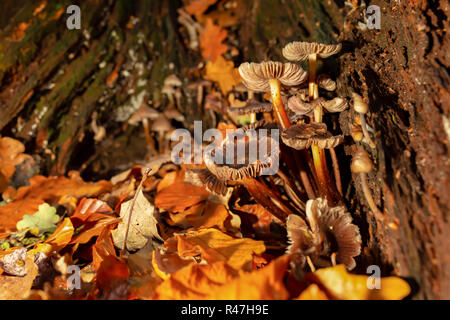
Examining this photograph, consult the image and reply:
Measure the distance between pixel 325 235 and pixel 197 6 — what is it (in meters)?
3.02

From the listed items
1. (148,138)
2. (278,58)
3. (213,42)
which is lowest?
(148,138)

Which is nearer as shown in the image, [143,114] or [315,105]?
[315,105]

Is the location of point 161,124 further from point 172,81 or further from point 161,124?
point 172,81

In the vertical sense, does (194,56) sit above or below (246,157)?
above

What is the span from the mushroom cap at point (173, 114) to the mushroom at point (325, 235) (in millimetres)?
2161

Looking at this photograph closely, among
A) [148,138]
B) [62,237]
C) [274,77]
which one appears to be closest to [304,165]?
[274,77]

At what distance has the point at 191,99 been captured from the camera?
11.3 feet

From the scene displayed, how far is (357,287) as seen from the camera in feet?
3.98

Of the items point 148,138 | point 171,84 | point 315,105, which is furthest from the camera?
point 148,138

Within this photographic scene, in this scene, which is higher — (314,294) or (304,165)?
(304,165)

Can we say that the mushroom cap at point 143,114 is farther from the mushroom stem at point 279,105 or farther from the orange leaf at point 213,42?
the mushroom stem at point 279,105

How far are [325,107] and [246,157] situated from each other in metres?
0.51
